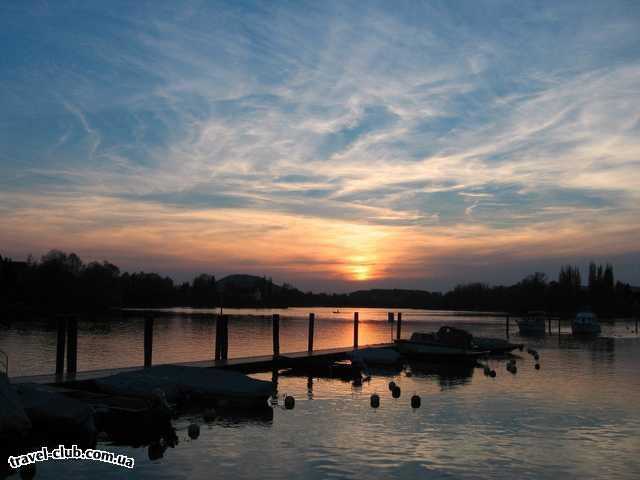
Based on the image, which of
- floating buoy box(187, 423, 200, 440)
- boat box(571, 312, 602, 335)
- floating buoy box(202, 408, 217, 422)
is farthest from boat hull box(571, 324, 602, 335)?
floating buoy box(187, 423, 200, 440)

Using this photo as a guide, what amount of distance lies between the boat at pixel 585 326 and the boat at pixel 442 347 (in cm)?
4662

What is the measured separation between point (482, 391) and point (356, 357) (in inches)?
408

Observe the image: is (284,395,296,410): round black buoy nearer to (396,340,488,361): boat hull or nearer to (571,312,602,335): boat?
(396,340,488,361): boat hull

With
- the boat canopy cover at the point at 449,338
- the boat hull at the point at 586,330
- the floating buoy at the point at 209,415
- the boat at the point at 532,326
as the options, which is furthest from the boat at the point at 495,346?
the boat hull at the point at 586,330

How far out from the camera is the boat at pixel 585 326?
8444 cm

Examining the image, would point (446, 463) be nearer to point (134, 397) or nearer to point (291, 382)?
point (134, 397)

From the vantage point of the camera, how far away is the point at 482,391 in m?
29.1

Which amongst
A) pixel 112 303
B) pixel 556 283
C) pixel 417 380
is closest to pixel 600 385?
pixel 417 380

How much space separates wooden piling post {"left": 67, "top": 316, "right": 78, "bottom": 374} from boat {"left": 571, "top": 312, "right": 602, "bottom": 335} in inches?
2802

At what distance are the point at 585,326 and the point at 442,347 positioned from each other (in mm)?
51234

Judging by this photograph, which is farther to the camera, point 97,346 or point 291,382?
Answer: point 97,346

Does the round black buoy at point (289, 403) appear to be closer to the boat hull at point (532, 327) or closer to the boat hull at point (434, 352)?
the boat hull at point (434, 352)

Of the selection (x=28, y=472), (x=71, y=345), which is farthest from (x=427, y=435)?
(x=71, y=345)

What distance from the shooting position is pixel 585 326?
281 feet
